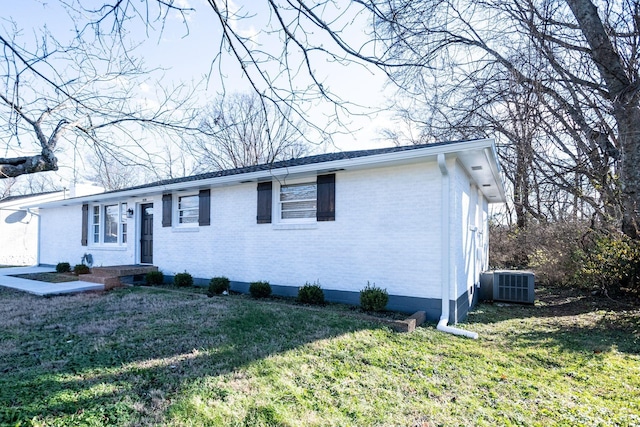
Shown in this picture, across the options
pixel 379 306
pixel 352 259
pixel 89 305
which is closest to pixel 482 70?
pixel 352 259

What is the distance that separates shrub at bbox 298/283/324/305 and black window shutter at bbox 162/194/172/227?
538 centimetres

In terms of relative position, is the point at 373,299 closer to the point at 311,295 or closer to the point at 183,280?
the point at 311,295

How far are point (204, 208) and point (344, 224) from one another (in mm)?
4347

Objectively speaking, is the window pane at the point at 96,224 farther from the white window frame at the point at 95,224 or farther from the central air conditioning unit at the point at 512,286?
the central air conditioning unit at the point at 512,286

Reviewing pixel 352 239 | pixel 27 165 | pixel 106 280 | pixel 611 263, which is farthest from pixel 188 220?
pixel 611 263

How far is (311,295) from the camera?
718 cm

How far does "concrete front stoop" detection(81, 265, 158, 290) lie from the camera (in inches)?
370

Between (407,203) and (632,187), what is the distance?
5.86 m

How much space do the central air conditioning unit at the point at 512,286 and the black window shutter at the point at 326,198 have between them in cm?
461

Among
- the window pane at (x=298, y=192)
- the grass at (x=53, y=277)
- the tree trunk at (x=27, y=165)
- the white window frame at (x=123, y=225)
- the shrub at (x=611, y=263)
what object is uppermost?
the window pane at (x=298, y=192)

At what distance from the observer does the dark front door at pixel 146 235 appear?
37.5 ft

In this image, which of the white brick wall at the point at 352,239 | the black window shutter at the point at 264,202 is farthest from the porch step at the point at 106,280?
the black window shutter at the point at 264,202

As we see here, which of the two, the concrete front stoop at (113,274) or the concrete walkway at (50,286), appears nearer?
the concrete walkway at (50,286)

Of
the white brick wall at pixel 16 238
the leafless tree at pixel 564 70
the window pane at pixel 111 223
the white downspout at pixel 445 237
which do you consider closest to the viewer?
the white downspout at pixel 445 237
